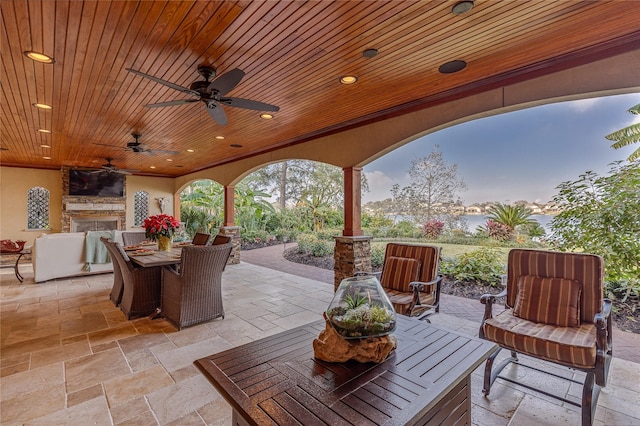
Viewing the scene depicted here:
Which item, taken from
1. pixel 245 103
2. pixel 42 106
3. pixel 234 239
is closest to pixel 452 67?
pixel 245 103

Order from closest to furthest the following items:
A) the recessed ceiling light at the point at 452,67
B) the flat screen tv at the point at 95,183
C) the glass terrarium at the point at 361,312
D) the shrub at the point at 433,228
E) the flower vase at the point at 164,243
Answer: the glass terrarium at the point at 361,312 → the recessed ceiling light at the point at 452,67 → the flower vase at the point at 164,243 → the shrub at the point at 433,228 → the flat screen tv at the point at 95,183

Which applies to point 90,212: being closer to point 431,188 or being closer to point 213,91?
point 213,91

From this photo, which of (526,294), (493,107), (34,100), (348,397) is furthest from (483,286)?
(34,100)


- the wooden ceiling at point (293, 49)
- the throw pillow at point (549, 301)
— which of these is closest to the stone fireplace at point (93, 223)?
the wooden ceiling at point (293, 49)

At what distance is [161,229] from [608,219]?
6.08m

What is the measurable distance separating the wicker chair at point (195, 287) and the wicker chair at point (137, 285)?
24cm

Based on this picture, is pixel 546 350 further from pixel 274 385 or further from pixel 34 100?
pixel 34 100

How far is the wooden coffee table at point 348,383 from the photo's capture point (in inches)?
47.8

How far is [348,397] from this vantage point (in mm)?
1316

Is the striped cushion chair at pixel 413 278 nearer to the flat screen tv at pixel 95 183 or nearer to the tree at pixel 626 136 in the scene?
the tree at pixel 626 136

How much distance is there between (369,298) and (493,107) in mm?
2865

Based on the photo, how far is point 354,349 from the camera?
1.59m

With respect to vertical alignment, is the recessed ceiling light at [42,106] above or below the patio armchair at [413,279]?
above

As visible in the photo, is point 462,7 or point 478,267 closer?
point 462,7
